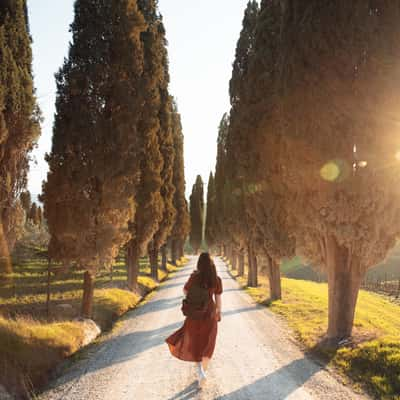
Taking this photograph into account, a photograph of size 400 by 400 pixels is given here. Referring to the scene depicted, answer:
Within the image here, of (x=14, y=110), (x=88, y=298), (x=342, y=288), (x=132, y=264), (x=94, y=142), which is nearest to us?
(x=342, y=288)

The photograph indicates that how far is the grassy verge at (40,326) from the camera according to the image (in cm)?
582

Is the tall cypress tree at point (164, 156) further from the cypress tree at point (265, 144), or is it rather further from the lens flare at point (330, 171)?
the lens flare at point (330, 171)

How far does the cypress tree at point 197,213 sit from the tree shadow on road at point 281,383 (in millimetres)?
61596

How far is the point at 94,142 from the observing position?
11.0 metres

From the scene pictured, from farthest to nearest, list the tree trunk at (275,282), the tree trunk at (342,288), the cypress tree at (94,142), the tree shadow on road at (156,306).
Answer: the tree trunk at (275,282) → the tree shadow on road at (156,306) → the cypress tree at (94,142) → the tree trunk at (342,288)

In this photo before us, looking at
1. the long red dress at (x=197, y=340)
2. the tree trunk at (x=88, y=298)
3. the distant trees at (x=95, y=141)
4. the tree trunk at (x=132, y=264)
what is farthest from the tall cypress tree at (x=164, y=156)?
the long red dress at (x=197, y=340)

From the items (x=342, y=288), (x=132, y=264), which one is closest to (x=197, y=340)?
(x=342, y=288)

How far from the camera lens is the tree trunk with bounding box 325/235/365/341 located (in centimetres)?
843

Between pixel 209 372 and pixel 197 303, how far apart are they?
1.35 m

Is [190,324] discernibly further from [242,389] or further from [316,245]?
[316,245]

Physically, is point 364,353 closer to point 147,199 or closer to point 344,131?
point 344,131

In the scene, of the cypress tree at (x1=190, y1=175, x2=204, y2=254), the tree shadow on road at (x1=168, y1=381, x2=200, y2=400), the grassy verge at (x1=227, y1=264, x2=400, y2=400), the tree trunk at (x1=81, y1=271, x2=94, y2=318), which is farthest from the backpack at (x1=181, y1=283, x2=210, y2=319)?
the cypress tree at (x1=190, y1=175, x2=204, y2=254)

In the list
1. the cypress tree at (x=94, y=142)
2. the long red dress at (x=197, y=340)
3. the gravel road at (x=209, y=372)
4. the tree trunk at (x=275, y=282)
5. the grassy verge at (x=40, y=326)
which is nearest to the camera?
the gravel road at (x=209, y=372)

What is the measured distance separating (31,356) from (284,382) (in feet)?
13.3
